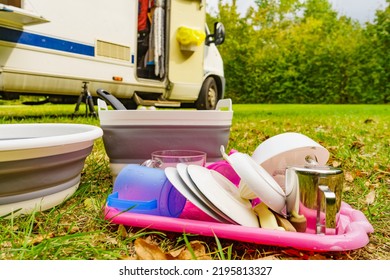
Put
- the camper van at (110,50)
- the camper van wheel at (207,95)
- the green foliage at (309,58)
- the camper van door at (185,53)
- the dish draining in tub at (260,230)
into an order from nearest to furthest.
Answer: the dish draining in tub at (260,230) → the camper van at (110,50) → the camper van door at (185,53) → the camper van wheel at (207,95) → the green foliage at (309,58)

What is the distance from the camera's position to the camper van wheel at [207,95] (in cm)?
562

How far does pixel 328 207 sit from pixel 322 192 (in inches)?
1.4

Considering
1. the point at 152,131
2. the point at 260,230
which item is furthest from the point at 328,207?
the point at 152,131

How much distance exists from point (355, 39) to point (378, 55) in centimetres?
71

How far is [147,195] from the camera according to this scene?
1127 millimetres

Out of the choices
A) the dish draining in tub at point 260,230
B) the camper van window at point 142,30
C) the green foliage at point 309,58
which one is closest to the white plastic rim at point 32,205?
the dish draining in tub at point 260,230

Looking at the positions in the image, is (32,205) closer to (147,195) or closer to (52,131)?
(147,195)

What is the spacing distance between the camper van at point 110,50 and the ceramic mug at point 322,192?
2.45 m

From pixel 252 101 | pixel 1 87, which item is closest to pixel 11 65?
pixel 1 87

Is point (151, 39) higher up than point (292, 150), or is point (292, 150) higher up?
point (151, 39)

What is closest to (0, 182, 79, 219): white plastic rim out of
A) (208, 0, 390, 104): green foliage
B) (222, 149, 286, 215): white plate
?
(222, 149, 286, 215): white plate

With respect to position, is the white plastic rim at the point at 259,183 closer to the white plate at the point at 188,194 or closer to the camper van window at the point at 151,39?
the white plate at the point at 188,194

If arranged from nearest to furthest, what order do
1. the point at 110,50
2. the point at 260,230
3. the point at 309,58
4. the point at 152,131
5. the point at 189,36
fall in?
the point at 260,230 < the point at 152,131 < the point at 110,50 < the point at 189,36 < the point at 309,58

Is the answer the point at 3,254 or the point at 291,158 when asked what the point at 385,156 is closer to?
the point at 291,158
